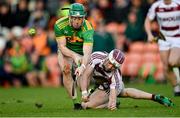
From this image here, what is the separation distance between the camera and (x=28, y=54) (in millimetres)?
25703

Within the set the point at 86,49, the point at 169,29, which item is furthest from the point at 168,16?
the point at 86,49

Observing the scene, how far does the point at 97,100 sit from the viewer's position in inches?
553

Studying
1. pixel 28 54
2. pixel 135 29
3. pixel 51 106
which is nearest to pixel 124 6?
pixel 135 29

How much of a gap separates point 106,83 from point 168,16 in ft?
14.0

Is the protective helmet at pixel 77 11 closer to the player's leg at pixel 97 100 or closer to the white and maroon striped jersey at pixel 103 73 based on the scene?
the white and maroon striped jersey at pixel 103 73

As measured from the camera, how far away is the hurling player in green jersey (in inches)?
550

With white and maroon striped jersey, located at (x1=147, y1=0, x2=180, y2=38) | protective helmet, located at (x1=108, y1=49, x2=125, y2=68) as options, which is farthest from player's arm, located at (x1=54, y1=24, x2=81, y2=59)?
white and maroon striped jersey, located at (x1=147, y1=0, x2=180, y2=38)

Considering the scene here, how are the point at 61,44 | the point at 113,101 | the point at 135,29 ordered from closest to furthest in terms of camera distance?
the point at 113,101, the point at 61,44, the point at 135,29

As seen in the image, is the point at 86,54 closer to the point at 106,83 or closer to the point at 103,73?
the point at 103,73

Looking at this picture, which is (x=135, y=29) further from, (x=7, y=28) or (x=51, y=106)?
(x=51, y=106)

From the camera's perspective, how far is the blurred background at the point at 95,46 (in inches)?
989

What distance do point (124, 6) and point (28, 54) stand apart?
3766 mm

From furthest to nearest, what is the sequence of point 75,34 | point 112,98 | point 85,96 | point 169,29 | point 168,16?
point 169,29 → point 168,16 → point 75,34 → point 112,98 → point 85,96

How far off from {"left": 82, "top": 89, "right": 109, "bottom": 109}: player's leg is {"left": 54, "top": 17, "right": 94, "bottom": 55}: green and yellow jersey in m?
0.99
